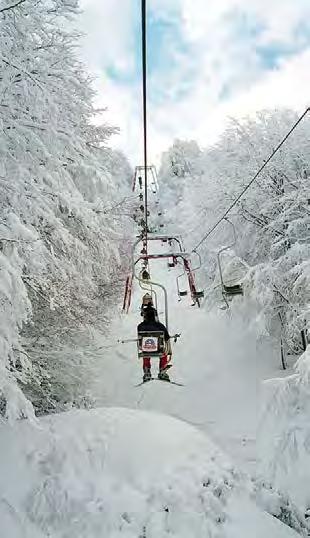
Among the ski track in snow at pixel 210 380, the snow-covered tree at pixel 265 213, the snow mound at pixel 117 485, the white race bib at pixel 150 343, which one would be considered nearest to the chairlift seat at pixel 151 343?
the white race bib at pixel 150 343

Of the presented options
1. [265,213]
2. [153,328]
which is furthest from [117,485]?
[265,213]

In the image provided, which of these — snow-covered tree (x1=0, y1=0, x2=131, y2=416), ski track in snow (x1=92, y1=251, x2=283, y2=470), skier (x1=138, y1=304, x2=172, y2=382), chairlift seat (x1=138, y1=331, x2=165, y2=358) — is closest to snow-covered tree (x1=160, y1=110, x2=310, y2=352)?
ski track in snow (x1=92, y1=251, x2=283, y2=470)

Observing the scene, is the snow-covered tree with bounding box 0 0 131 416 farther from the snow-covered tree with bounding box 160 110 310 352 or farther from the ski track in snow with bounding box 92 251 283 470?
the snow-covered tree with bounding box 160 110 310 352

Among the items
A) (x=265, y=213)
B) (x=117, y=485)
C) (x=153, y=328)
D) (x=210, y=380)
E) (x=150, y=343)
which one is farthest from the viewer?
(x=210, y=380)

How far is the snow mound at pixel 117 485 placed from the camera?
6.11 m

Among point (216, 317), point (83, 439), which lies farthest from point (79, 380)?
point (216, 317)

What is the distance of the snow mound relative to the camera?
6109mm

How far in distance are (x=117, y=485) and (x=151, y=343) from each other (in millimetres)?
2149

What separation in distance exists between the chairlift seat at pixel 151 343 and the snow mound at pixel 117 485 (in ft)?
4.89

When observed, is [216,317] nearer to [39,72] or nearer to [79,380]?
[79,380]

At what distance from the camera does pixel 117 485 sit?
21.8ft

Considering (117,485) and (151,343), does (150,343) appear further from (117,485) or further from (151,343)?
(117,485)

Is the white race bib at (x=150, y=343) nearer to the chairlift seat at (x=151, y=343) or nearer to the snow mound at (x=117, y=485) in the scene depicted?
the chairlift seat at (x=151, y=343)

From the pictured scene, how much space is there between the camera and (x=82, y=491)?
6.48 meters
